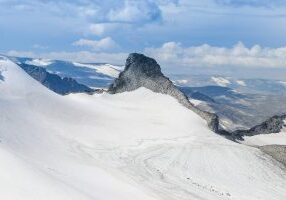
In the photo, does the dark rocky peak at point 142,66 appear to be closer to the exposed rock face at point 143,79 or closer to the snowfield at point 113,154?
the exposed rock face at point 143,79

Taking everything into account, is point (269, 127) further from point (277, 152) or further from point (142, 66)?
point (277, 152)

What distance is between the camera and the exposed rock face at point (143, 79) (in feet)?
553

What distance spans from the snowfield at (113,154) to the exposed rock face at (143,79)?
1341cm

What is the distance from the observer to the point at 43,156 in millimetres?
91750

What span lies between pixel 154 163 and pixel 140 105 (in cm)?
5606

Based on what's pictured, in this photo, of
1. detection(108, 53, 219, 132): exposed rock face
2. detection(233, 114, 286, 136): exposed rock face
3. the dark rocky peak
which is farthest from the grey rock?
the dark rocky peak

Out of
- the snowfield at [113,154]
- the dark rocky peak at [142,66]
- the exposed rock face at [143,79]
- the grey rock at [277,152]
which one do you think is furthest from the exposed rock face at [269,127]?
the grey rock at [277,152]

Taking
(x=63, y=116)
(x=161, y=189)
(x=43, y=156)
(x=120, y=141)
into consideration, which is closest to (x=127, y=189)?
(x=161, y=189)

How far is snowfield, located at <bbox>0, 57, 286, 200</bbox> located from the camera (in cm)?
7531

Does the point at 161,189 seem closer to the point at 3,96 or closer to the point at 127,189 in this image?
the point at 127,189

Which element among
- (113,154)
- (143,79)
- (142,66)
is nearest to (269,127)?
(143,79)

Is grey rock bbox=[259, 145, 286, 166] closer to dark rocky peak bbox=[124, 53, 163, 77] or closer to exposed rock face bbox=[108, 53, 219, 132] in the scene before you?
exposed rock face bbox=[108, 53, 219, 132]

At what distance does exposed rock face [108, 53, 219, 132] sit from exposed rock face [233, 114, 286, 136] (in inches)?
992

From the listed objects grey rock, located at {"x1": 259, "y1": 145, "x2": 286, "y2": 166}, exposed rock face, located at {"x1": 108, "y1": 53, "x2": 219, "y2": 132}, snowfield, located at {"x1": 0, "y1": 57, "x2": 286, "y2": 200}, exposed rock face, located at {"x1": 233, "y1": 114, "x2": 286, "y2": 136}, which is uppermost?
exposed rock face, located at {"x1": 108, "y1": 53, "x2": 219, "y2": 132}
